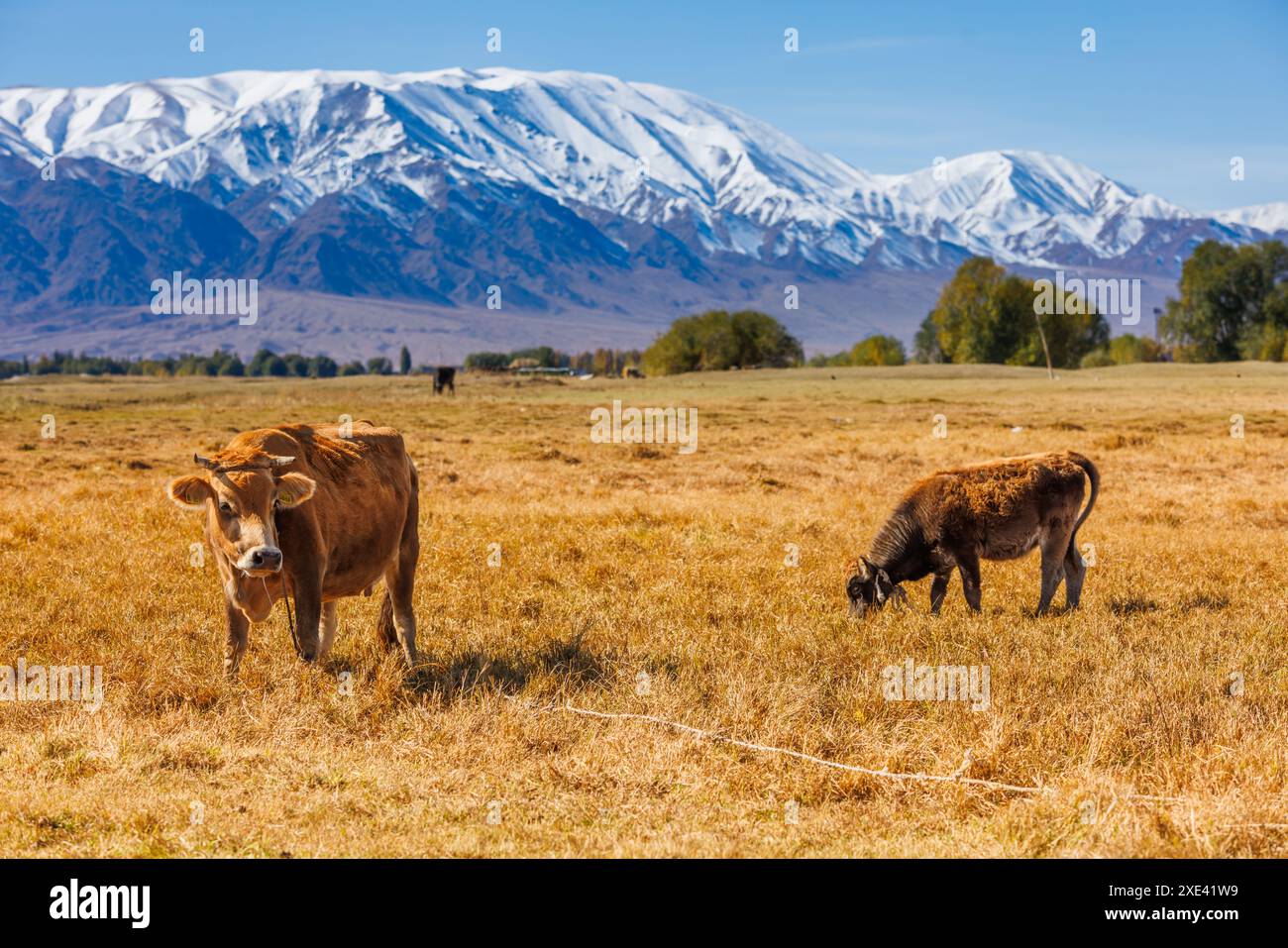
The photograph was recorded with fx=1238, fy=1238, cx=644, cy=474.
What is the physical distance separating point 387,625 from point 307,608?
1.44m

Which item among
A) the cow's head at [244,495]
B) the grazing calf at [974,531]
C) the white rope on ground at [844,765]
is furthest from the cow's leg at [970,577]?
the cow's head at [244,495]

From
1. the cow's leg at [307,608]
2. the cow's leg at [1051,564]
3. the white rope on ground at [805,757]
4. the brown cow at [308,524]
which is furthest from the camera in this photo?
the cow's leg at [1051,564]

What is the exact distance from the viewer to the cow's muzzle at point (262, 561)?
8203mm

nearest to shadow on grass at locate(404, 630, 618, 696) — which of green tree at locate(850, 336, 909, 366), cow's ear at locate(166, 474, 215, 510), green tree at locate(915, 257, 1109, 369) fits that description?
cow's ear at locate(166, 474, 215, 510)

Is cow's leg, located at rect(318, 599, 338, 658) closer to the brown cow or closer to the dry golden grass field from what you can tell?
the brown cow

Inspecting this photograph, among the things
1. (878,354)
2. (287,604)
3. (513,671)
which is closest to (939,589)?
(513,671)

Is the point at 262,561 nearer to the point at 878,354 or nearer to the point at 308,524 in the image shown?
the point at 308,524

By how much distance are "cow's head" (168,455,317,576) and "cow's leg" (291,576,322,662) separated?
0.52m

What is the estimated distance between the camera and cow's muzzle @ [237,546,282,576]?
8.20 meters

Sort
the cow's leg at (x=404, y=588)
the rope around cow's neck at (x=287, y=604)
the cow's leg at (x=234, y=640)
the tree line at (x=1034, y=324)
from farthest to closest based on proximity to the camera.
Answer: the tree line at (x=1034, y=324) → the cow's leg at (x=404, y=588) → the cow's leg at (x=234, y=640) → the rope around cow's neck at (x=287, y=604)

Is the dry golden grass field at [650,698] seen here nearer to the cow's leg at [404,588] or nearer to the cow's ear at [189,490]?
the cow's leg at [404,588]

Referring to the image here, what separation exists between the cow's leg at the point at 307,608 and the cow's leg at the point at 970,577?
6255mm
